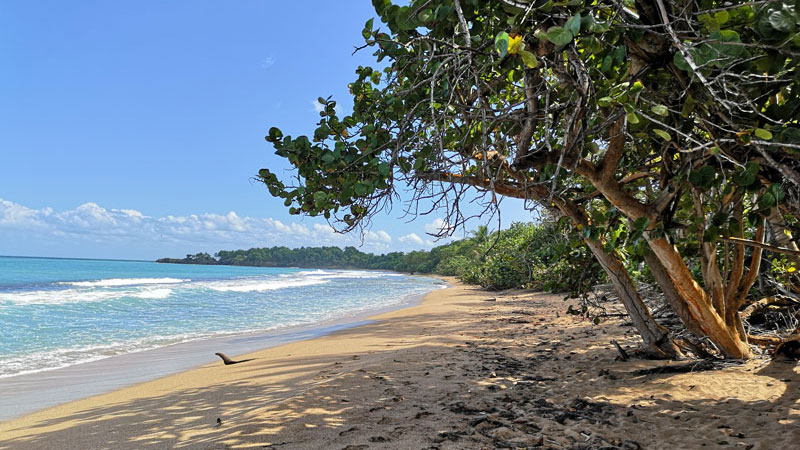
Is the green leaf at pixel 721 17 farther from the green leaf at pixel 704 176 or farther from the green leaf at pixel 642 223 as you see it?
the green leaf at pixel 642 223

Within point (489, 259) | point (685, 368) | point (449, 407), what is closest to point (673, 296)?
point (685, 368)

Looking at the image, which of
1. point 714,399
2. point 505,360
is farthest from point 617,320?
point 714,399

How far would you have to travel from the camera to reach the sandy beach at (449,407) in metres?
2.93

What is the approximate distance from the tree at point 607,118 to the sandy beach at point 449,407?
0.82m

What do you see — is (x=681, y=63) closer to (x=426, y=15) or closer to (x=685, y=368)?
(x=426, y=15)

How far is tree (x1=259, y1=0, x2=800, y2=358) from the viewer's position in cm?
190

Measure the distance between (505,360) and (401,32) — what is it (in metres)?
4.47

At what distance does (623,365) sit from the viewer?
4504mm

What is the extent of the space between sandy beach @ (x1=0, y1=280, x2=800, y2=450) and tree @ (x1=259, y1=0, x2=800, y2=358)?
0.82m

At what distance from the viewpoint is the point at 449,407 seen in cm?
365

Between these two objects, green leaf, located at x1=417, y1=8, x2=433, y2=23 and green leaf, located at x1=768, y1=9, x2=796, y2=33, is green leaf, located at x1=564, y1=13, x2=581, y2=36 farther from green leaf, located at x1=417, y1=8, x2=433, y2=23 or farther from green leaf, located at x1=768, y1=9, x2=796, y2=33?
green leaf, located at x1=768, y1=9, x2=796, y2=33

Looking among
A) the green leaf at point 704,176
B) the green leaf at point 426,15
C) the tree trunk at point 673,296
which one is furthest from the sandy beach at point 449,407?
the green leaf at point 426,15

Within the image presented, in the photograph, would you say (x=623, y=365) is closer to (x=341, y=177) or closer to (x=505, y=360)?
(x=505, y=360)

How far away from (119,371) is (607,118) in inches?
312
